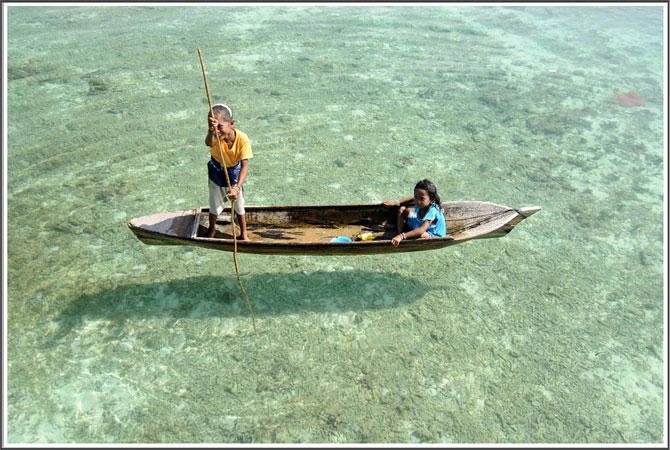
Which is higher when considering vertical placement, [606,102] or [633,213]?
[606,102]

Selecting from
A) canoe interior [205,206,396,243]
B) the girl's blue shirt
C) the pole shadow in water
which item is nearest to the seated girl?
the girl's blue shirt

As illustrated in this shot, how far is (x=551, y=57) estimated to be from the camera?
39.7ft

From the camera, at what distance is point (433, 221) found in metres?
5.44

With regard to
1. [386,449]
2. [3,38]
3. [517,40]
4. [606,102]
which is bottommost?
[386,449]

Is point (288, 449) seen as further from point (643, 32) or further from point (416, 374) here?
point (643, 32)

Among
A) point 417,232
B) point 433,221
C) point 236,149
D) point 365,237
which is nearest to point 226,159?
point 236,149

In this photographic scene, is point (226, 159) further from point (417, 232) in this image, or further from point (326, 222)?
point (417, 232)

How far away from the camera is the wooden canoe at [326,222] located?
17.3 feet

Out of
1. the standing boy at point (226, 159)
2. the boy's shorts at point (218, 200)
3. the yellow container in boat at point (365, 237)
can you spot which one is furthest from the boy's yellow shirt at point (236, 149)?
the yellow container in boat at point (365, 237)

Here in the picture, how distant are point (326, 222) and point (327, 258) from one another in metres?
0.57

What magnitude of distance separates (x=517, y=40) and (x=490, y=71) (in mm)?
2518

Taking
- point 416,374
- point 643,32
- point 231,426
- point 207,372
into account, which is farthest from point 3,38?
point 643,32

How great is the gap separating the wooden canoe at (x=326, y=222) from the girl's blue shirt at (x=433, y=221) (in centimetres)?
15

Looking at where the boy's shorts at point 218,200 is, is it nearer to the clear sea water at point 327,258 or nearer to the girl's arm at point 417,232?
the clear sea water at point 327,258
